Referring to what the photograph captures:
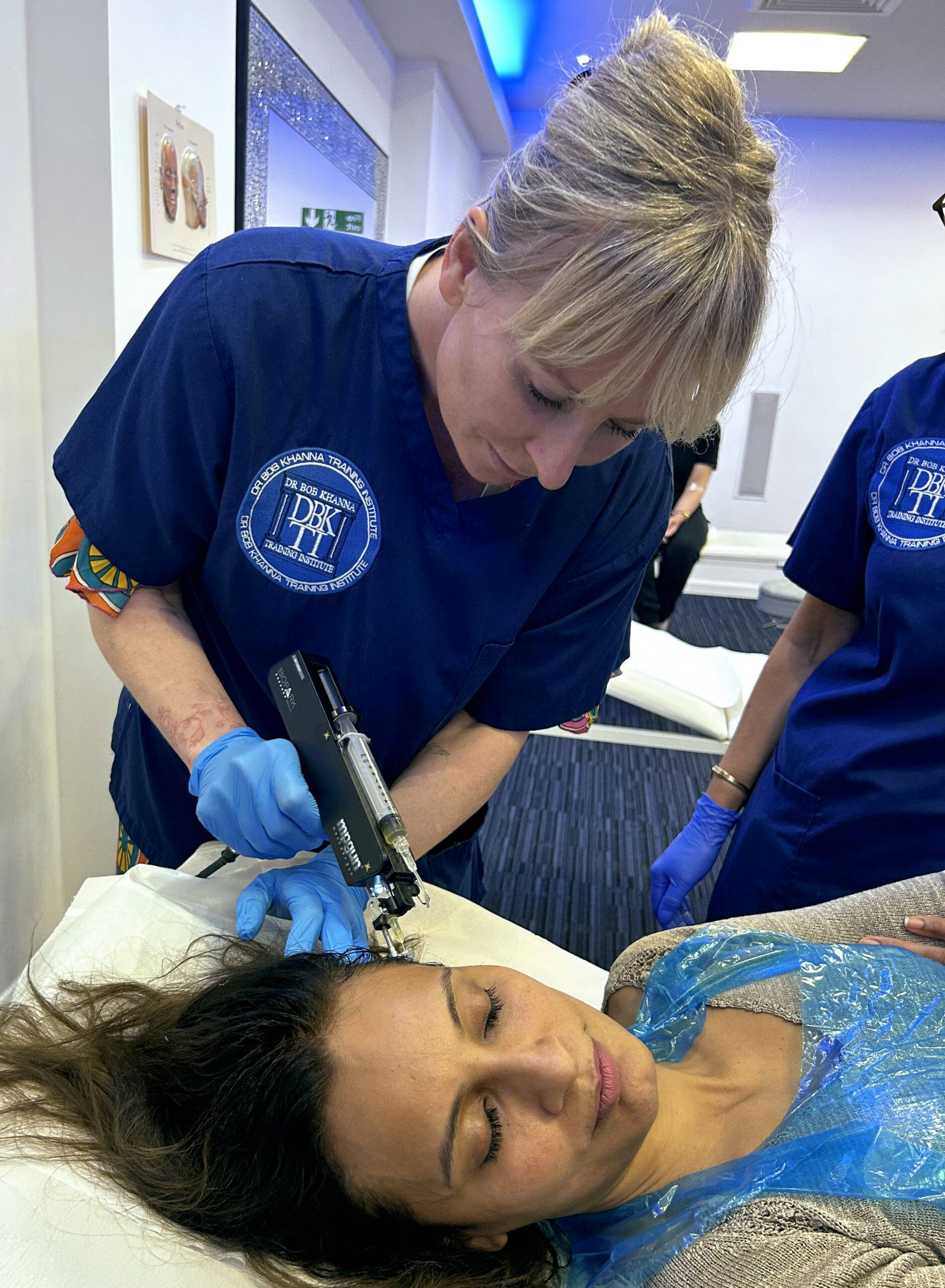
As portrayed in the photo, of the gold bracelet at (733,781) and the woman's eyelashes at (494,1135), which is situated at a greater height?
the gold bracelet at (733,781)

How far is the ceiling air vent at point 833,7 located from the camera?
4.07 meters

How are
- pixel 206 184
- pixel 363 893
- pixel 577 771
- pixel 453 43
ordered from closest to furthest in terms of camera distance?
pixel 363 893 < pixel 206 184 < pixel 577 771 < pixel 453 43

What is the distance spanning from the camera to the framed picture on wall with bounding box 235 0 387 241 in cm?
259

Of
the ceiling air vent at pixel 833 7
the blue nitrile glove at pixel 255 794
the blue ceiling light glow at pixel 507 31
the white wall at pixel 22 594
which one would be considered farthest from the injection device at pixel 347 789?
the ceiling air vent at pixel 833 7

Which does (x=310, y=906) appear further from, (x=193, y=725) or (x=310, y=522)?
(x=310, y=522)

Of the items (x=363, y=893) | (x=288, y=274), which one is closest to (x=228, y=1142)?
(x=363, y=893)

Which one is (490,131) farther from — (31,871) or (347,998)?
(347,998)

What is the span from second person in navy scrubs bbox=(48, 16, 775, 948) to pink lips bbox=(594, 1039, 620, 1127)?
34 centimetres

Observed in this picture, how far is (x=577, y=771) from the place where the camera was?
149 inches

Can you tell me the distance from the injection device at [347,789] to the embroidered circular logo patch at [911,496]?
847 mm

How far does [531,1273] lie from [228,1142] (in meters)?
0.40

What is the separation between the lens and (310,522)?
111 centimetres

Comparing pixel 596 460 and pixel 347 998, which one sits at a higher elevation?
pixel 596 460

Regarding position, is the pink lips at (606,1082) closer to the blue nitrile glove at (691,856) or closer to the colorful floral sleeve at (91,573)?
the blue nitrile glove at (691,856)
